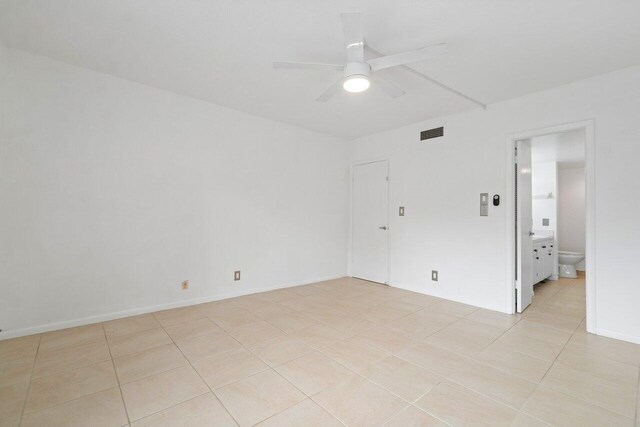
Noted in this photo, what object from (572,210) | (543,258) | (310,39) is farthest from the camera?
(572,210)

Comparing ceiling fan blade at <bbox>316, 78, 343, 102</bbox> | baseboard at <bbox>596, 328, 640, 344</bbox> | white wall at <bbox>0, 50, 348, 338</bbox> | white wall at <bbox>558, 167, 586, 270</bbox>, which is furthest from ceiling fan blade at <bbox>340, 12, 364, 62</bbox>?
white wall at <bbox>558, 167, 586, 270</bbox>

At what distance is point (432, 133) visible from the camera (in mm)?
4078

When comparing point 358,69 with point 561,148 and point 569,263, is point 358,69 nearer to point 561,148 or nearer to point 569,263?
point 561,148

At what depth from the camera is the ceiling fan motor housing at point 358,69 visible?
2094 mm

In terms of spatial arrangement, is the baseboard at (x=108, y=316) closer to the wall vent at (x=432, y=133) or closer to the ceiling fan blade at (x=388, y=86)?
the ceiling fan blade at (x=388, y=86)

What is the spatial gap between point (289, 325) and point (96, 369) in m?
1.61

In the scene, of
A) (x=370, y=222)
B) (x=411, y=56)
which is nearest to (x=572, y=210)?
(x=370, y=222)

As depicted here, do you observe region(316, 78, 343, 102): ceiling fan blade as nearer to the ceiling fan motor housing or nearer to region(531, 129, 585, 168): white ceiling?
the ceiling fan motor housing

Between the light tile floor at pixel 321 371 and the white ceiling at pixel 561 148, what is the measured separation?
265cm

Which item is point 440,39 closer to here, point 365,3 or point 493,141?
point 365,3

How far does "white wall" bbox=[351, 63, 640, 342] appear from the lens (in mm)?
2633

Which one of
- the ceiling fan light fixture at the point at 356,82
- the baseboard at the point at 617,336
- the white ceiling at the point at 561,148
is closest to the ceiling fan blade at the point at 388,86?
the ceiling fan light fixture at the point at 356,82

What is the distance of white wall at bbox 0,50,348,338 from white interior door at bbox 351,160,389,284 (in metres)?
1.21

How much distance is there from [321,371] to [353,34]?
2.40m
